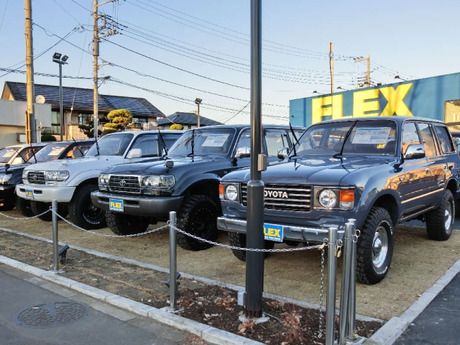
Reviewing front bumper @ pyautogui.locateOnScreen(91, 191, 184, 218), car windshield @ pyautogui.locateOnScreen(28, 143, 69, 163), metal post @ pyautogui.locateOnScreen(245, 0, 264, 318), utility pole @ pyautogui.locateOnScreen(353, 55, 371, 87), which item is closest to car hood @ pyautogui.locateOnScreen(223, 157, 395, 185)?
metal post @ pyautogui.locateOnScreen(245, 0, 264, 318)

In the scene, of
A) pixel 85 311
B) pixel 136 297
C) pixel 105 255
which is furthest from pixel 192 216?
pixel 85 311

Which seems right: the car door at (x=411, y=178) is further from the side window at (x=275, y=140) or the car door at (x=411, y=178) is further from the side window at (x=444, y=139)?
the side window at (x=275, y=140)

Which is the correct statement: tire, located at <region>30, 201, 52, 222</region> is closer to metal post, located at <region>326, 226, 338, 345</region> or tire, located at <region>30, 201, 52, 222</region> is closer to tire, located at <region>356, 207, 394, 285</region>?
tire, located at <region>356, 207, 394, 285</region>

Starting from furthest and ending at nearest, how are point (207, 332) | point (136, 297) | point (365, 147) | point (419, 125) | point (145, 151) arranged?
1. point (145, 151)
2. point (419, 125)
3. point (365, 147)
4. point (136, 297)
5. point (207, 332)

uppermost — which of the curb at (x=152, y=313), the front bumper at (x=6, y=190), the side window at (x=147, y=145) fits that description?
the side window at (x=147, y=145)

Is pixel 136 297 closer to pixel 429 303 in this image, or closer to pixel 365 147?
pixel 429 303

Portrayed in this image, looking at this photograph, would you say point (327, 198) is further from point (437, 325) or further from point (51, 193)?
point (51, 193)

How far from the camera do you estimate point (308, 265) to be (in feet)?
19.4

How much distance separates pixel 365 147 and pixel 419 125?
1.21m

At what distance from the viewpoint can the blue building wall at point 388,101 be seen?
19453mm

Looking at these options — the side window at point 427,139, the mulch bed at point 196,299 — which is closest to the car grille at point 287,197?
the mulch bed at point 196,299

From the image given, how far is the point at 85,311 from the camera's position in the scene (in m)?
4.47

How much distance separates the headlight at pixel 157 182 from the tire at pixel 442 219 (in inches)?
156

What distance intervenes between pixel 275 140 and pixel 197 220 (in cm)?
222
